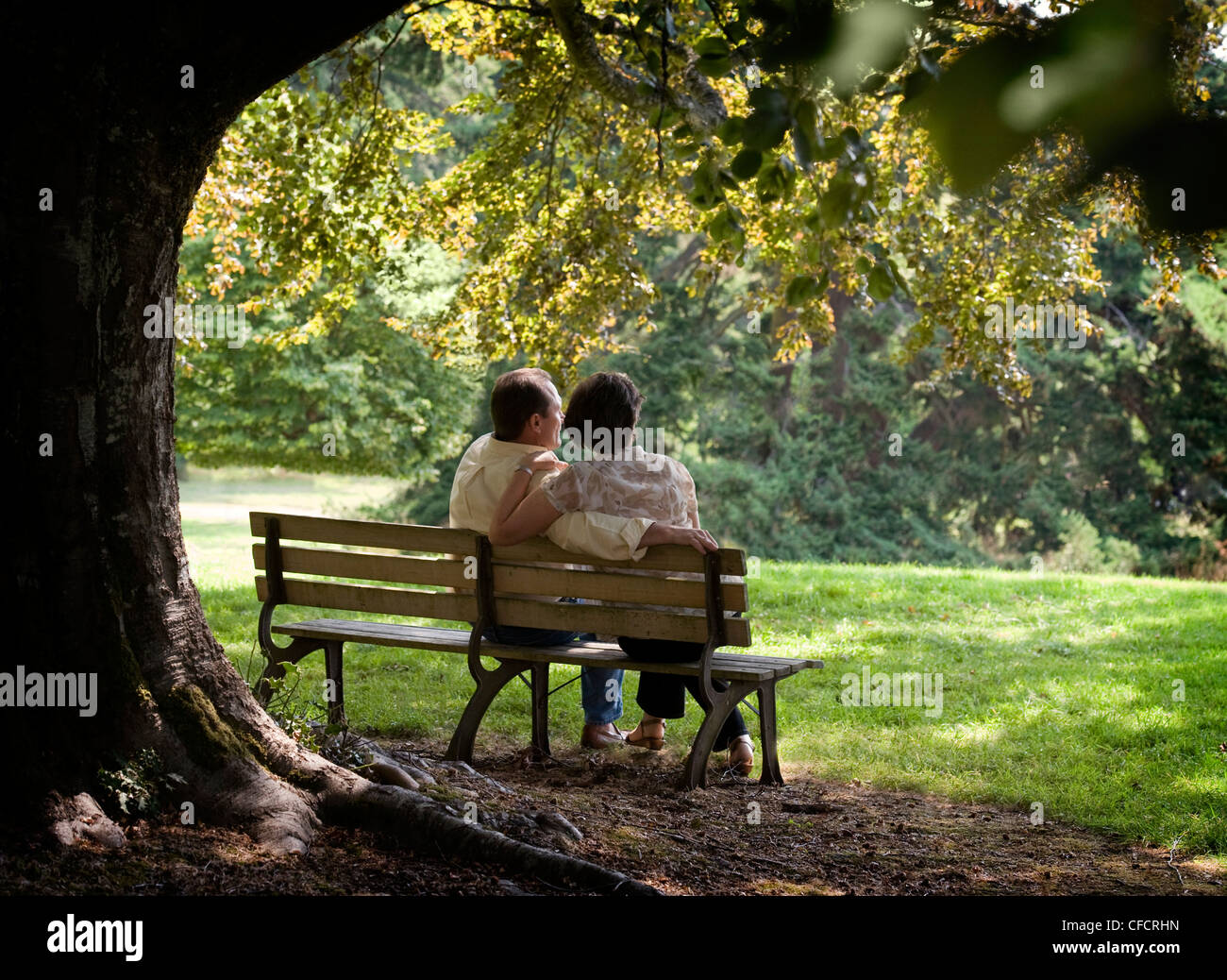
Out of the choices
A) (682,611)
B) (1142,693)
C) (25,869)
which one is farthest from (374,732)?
(1142,693)

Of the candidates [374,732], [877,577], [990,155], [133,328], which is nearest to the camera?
[990,155]

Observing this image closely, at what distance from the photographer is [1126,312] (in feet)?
77.9

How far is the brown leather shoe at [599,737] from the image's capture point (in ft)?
18.6

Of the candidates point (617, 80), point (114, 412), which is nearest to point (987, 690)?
point (617, 80)

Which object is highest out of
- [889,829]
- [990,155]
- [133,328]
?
[133,328]

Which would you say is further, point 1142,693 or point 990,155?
point 1142,693

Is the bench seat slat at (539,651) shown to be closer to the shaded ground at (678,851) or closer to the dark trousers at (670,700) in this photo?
the dark trousers at (670,700)

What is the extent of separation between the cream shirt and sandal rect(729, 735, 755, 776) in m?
1.13

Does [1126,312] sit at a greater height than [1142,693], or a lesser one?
greater

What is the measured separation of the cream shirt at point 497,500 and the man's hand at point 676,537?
0.09 m

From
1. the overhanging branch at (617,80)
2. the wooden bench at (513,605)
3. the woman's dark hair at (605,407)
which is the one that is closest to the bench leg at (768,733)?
the wooden bench at (513,605)

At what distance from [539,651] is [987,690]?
10.3ft
